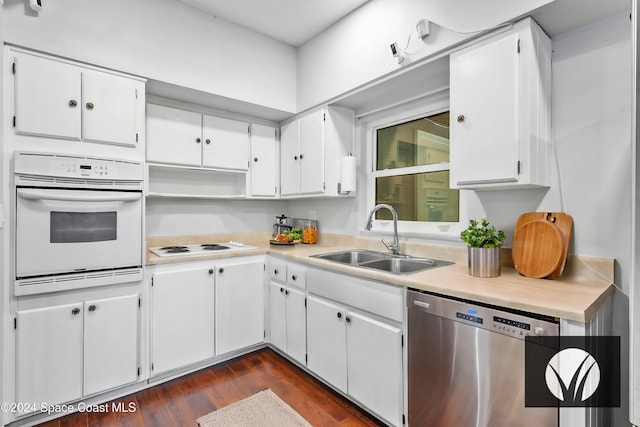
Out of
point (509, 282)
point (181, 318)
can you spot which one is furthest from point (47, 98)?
point (509, 282)

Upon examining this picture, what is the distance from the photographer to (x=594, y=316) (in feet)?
4.08

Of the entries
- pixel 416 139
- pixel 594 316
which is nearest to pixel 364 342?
pixel 594 316

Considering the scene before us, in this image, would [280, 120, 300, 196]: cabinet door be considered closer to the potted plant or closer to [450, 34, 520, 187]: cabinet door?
[450, 34, 520, 187]: cabinet door

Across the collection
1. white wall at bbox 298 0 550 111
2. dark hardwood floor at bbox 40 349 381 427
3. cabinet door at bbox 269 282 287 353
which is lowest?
dark hardwood floor at bbox 40 349 381 427

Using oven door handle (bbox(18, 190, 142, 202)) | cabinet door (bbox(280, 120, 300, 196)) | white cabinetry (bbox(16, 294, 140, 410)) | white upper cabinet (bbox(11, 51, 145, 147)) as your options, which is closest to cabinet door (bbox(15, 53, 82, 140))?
white upper cabinet (bbox(11, 51, 145, 147))

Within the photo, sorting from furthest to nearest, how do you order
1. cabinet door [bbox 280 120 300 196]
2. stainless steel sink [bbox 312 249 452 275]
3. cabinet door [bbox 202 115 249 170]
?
cabinet door [bbox 280 120 300 196] < cabinet door [bbox 202 115 249 170] < stainless steel sink [bbox 312 249 452 275]

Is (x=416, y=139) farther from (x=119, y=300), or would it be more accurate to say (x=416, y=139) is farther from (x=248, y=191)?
(x=119, y=300)

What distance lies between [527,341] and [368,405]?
3.43ft

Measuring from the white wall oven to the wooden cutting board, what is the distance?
2.40 metres

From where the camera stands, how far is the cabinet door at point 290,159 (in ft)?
10.1

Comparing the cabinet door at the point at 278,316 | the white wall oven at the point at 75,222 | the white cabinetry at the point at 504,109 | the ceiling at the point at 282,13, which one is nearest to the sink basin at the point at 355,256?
the cabinet door at the point at 278,316

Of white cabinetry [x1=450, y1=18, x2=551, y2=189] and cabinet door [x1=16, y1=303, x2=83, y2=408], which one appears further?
cabinet door [x1=16, y1=303, x2=83, y2=408]

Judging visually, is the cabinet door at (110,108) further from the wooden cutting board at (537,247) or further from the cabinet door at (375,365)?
the wooden cutting board at (537,247)

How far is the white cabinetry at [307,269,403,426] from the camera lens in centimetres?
171
